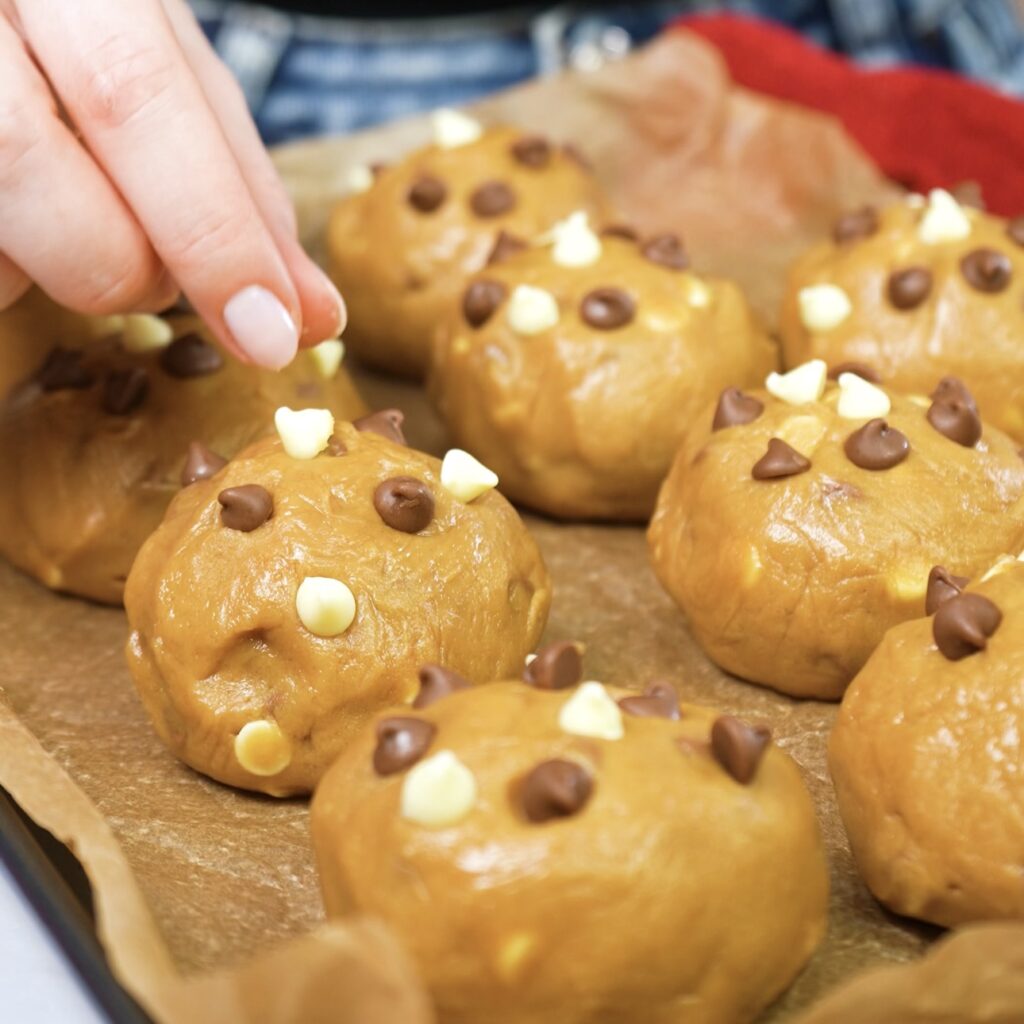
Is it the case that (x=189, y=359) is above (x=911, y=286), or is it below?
above

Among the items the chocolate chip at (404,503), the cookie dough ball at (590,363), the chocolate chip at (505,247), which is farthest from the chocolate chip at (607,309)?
the chocolate chip at (404,503)

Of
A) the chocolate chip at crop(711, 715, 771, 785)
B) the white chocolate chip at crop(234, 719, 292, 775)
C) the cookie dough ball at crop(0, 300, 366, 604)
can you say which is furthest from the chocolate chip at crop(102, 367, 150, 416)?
the chocolate chip at crop(711, 715, 771, 785)

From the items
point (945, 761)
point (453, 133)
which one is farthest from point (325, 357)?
point (945, 761)

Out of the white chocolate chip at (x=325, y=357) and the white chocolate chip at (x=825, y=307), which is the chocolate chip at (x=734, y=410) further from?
the white chocolate chip at (x=325, y=357)

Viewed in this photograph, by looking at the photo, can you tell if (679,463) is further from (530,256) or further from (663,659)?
(530,256)

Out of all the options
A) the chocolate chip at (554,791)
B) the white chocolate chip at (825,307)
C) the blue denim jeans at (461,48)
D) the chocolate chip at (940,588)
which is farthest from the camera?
the blue denim jeans at (461,48)

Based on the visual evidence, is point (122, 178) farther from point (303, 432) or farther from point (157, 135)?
point (303, 432)

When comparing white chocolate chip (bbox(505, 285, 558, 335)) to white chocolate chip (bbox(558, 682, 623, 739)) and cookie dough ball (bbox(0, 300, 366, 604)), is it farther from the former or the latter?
white chocolate chip (bbox(558, 682, 623, 739))
